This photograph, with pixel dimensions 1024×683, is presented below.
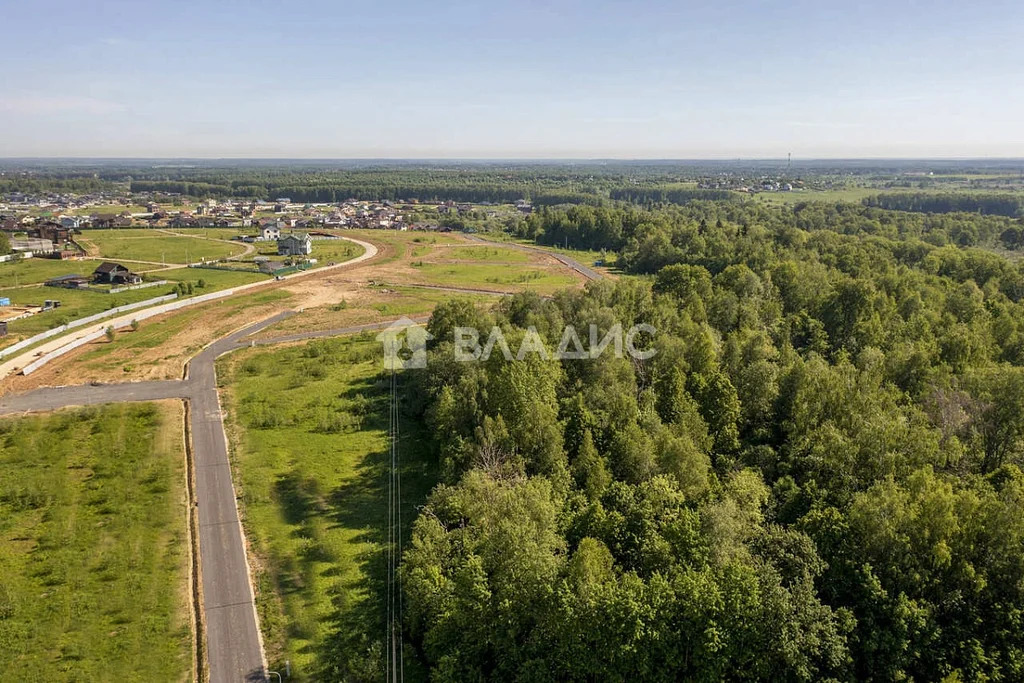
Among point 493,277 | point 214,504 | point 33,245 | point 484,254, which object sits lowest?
point 214,504

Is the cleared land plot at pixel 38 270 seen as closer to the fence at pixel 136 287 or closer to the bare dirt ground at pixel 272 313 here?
the fence at pixel 136 287

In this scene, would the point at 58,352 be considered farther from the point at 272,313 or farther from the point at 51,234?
the point at 51,234

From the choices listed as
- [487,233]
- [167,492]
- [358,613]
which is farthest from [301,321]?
[487,233]

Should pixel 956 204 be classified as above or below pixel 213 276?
above

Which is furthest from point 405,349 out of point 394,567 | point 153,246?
point 153,246

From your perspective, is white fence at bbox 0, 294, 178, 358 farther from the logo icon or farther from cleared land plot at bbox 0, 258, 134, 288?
the logo icon

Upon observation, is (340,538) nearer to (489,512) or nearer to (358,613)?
(358,613)

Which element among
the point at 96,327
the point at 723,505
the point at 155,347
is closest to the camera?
the point at 723,505
